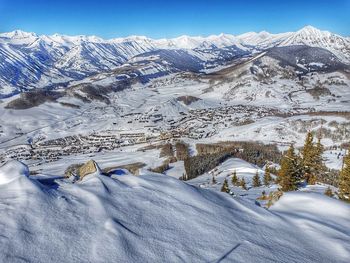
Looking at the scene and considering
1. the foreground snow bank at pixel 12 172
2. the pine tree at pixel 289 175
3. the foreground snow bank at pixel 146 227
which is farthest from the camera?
the pine tree at pixel 289 175

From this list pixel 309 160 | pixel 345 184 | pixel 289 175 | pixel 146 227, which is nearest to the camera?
pixel 146 227

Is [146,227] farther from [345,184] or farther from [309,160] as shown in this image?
[309,160]

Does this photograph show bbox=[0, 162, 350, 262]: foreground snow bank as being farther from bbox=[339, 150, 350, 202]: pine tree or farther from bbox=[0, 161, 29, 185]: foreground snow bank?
bbox=[339, 150, 350, 202]: pine tree

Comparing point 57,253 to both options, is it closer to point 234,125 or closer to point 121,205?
point 121,205

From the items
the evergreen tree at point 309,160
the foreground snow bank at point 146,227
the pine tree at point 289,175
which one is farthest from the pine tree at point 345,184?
the foreground snow bank at point 146,227

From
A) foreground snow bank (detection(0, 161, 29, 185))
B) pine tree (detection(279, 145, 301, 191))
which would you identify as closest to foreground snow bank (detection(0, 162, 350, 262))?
foreground snow bank (detection(0, 161, 29, 185))

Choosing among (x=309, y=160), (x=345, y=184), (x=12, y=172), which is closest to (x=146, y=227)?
(x=12, y=172)

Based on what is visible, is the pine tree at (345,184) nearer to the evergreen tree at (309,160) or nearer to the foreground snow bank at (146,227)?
the evergreen tree at (309,160)

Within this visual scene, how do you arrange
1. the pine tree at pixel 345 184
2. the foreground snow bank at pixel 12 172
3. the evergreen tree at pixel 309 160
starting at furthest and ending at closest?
the evergreen tree at pixel 309 160 < the pine tree at pixel 345 184 < the foreground snow bank at pixel 12 172

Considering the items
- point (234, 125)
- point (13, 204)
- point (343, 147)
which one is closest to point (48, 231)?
point (13, 204)
